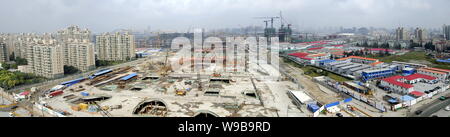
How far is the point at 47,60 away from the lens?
684 cm

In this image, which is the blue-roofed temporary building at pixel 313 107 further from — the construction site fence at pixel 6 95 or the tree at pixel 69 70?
the tree at pixel 69 70

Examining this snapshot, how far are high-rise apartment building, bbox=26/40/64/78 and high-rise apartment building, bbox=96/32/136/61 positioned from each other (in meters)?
3.38

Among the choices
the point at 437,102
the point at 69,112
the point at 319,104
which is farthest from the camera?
the point at 437,102

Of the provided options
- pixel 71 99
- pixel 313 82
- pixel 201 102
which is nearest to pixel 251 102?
pixel 201 102

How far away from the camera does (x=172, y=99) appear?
471 centimetres

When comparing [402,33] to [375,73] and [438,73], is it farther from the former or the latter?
[375,73]

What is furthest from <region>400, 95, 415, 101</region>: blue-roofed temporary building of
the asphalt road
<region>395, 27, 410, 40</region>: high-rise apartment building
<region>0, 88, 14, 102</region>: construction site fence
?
<region>395, 27, 410, 40</region>: high-rise apartment building

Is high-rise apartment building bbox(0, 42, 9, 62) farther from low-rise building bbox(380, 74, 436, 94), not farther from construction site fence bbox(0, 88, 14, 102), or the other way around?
low-rise building bbox(380, 74, 436, 94)

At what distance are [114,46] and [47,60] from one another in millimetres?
3985

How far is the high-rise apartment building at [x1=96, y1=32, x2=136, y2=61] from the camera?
34.8 ft

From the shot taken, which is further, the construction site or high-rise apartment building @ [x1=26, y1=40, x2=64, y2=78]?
high-rise apartment building @ [x1=26, y1=40, x2=64, y2=78]

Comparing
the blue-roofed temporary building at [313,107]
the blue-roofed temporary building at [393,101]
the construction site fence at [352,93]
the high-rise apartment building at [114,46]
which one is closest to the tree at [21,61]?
the high-rise apartment building at [114,46]

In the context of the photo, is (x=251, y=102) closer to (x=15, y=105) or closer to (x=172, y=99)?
(x=172, y=99)

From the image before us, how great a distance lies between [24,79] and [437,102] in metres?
9.04
